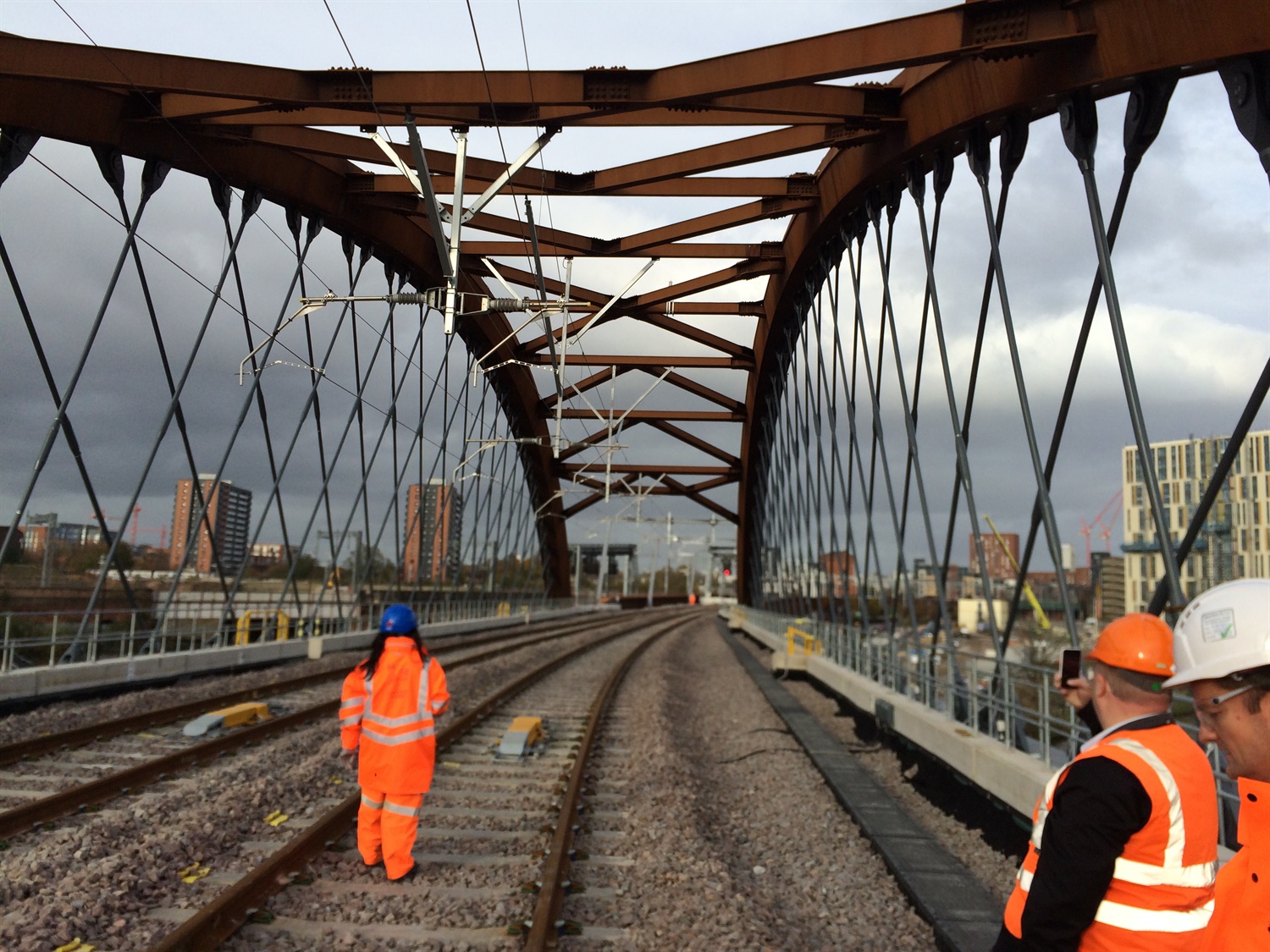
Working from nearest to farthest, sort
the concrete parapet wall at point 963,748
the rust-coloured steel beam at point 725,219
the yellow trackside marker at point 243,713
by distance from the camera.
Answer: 1. the concrete parapet wall at point 963,748
2. the yellow trackside marker at point 243,713
3. the rust-coloured steel beam at point 725,219

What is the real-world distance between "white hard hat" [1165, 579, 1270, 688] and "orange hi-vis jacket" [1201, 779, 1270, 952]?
20 cm

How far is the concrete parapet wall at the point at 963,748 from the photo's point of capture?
6.67m

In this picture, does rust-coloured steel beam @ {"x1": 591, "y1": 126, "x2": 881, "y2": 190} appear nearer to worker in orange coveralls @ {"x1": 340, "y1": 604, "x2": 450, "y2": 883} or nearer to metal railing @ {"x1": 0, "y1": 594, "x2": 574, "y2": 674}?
metal railing @ {"x1": 0, "y1": 594, "x2": 574, "y2": 674}

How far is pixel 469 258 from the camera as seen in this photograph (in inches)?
805

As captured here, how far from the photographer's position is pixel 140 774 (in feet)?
23.2

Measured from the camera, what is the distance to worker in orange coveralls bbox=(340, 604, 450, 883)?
16.9 feet

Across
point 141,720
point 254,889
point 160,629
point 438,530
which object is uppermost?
point 438,530

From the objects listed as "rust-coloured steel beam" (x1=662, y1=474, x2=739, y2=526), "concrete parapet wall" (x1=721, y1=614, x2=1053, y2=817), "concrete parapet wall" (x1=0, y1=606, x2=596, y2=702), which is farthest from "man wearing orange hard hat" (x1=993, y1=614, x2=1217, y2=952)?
"rust-coloured steel beam" (x1=662, y1=474, x2=739, y2=526)

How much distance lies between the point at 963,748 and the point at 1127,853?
6521 millimetres

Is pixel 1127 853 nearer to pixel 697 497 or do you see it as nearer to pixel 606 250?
pixel 606 250

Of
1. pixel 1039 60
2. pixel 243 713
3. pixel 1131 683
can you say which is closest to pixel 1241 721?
pixel 1131 683

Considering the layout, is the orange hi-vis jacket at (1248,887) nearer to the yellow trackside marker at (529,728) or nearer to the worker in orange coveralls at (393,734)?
the worker in orange coveralls at (393,734)

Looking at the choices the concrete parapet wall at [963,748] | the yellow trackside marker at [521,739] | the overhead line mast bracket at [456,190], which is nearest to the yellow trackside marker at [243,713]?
the yellow trackside marker at [521,739]

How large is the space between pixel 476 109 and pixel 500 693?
7525 millimetres
